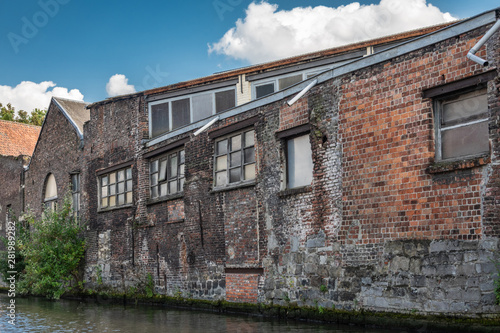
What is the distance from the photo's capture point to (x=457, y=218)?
969 cm

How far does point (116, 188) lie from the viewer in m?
21.4

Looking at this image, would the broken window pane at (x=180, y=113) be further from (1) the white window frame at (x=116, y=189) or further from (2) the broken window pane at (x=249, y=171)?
(2) the broken window pane at (x=249, y=171)

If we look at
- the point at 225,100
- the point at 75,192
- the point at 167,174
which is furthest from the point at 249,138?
the point at 75,192

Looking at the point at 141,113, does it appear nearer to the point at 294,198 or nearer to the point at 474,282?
the point at 294,198

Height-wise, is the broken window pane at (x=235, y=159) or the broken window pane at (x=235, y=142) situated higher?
the broken window pane at (x=235, y=142)

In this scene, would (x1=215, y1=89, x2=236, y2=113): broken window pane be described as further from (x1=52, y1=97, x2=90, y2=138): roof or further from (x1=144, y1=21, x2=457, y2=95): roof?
(x1=52, y1=97, x2=90, y2=138): roof

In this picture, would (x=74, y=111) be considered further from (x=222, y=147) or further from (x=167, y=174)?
(x=222, y=147)

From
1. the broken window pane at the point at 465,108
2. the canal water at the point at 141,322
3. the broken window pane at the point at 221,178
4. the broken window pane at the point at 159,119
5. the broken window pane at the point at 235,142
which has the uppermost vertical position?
the broken window pane at the point at 159,119

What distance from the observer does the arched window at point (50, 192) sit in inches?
1035

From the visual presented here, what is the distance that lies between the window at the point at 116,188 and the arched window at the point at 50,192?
479 centimetres

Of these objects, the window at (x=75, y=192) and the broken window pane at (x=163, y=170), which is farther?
the window at (x=75, y=192)

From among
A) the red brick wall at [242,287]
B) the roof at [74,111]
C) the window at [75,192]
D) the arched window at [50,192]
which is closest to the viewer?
the red brick wall at [242,287]

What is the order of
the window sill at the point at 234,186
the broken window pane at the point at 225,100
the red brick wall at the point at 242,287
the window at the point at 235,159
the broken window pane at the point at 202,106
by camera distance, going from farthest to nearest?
the broken window pane at the point at 202,106 < the broken window pane at the point at 225,100 < the window at the point at 235,159 < the window sill at the point at 234,186 < the red brick wall at the point at 242,287

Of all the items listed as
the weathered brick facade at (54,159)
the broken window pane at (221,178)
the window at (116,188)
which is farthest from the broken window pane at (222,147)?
the weathered brick facade at (54,159)
